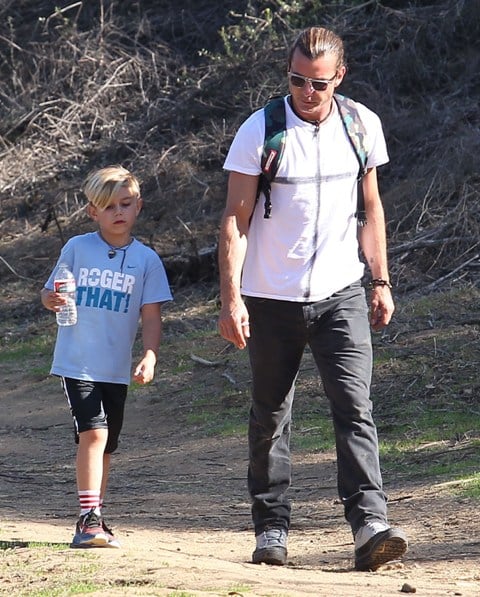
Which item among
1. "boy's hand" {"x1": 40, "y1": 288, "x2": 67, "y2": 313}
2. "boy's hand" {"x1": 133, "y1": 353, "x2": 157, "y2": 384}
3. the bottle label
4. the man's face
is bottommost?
"boy's hand" {"x1": 133, "y1": 353, "x2": 157, "y2": 384}

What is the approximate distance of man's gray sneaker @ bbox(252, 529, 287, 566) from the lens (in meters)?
5.52

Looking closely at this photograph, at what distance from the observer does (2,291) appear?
15695mm

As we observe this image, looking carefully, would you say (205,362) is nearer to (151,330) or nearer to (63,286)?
(151,330)

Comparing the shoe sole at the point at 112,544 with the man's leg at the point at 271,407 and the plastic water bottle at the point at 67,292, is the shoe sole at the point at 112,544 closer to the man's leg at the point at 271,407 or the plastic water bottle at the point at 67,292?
the man's leg at the point at 271,407

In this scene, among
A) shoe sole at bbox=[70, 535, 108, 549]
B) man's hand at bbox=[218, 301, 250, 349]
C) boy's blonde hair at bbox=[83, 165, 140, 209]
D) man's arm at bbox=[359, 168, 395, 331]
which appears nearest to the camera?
man's hand at bbox=[218, 301, 250, 349]

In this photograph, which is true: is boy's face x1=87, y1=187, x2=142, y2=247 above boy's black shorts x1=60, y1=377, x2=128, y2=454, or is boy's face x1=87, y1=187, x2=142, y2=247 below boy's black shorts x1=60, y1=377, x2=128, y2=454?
above

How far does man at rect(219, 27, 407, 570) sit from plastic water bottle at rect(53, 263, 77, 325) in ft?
2.79

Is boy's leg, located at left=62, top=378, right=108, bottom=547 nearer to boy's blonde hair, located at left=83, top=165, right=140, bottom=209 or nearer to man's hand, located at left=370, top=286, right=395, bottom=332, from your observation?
boy's blonde hair, located at left=83, top=165, right=140, bottom=209

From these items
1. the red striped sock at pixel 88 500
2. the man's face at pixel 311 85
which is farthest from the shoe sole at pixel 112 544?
the man's face at pixel 311 85

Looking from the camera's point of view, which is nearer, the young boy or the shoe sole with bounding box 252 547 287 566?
the shoe sole with bounding box 252 547 287 566

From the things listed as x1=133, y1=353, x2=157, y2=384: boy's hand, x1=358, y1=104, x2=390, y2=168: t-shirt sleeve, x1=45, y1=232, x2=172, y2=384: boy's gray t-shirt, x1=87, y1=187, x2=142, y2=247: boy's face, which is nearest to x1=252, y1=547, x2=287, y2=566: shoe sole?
x1=133, y1=353, x2=157, y2=384: boy's hand

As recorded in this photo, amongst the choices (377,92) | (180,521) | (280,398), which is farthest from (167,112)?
(280,398)

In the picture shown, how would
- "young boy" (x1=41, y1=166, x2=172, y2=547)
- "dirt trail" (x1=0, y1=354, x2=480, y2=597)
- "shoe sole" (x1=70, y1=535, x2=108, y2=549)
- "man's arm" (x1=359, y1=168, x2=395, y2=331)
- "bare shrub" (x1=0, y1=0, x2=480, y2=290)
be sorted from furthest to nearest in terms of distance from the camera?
"bare shrub" (x1=0, y1=0, x2=480, y2=290), "young boy" (x1=41, y1=166, x2=172, y2=547), "shoe sole" (x1=70, y1=535, x2=108, y2=549), "man's arm" (x1=359, y1=168, x2=395, y2=331), "dirt trail" (x1=0, y1=354, x2=480, y2=597)

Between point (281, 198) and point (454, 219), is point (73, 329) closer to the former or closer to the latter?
point (281, 198)
